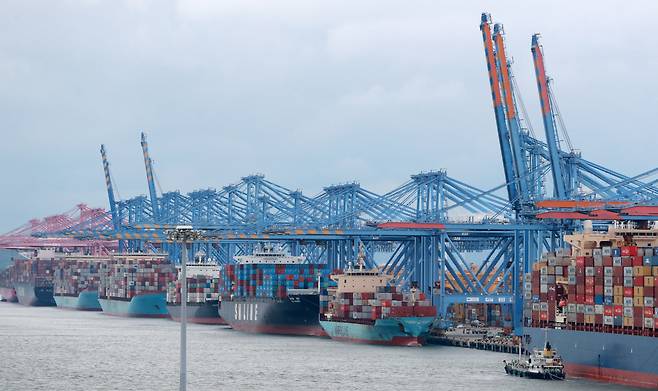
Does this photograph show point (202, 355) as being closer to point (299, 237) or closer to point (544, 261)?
point (544, 261)

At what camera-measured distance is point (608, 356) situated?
2795 inches

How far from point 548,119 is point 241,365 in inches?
1589

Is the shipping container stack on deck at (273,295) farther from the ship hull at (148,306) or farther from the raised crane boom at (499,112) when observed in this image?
the ship hull at (148,306)

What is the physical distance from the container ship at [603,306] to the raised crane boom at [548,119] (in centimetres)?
3011

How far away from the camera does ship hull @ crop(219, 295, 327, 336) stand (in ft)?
404

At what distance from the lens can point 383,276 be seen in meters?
113

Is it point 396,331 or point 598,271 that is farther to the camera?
point 396,331

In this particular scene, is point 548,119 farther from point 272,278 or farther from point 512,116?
point 272,278

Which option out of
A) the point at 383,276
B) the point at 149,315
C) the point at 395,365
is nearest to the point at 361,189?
the point at 383,276

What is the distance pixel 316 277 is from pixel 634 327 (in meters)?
60.6

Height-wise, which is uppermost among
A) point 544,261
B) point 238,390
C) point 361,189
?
point 361,189

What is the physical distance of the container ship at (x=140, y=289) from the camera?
7008 inches

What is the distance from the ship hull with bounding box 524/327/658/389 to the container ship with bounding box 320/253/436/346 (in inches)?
1114

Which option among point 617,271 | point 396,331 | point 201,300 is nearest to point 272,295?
point 396,331
